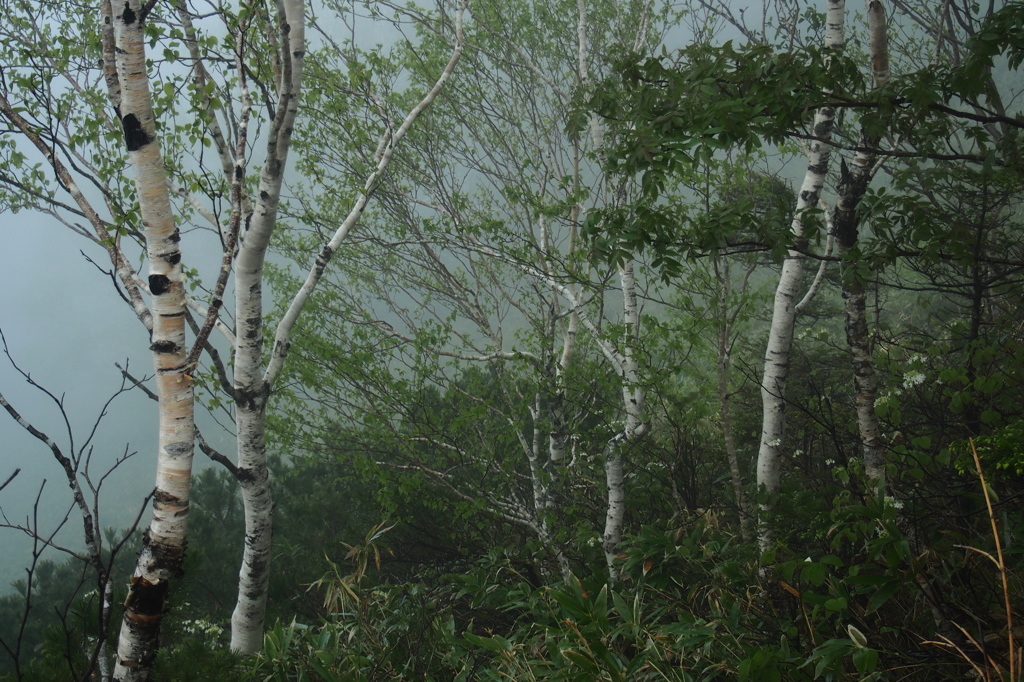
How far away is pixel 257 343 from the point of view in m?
4.02

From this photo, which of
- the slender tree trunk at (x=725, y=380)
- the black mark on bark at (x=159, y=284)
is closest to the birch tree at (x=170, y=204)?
the black mark on bark at (x=159, y=284)

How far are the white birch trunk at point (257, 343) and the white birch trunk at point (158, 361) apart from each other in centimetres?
83

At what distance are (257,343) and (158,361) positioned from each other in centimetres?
129

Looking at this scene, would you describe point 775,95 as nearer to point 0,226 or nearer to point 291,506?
point 291,506

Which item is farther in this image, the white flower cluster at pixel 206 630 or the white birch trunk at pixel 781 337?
the white flower cluster at pixel 206 630

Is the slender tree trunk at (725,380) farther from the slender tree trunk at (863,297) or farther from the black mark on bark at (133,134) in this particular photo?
the black mark on bark at (133,134)

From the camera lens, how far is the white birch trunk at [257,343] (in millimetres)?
3588

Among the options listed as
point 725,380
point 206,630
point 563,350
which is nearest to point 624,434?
point 725,380

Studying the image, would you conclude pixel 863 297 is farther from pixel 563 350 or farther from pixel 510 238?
pixel 563 350

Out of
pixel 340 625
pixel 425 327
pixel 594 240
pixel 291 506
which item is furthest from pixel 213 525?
pixel 594 240

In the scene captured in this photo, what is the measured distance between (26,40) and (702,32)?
5.45 metres

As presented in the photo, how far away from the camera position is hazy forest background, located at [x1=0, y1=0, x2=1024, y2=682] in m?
2.54

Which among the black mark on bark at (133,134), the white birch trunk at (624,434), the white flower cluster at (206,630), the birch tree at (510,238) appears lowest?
the white flower cluster at (206,630)

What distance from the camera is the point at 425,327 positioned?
6.18 meters
